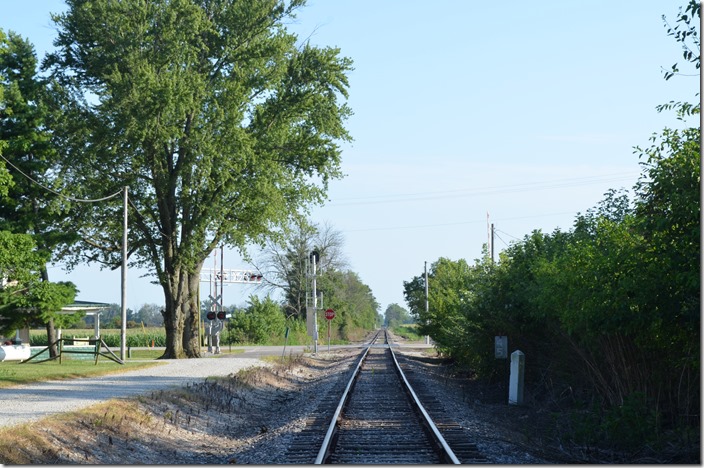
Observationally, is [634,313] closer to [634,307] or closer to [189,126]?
[634,307]

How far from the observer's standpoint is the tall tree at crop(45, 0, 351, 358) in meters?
39.6

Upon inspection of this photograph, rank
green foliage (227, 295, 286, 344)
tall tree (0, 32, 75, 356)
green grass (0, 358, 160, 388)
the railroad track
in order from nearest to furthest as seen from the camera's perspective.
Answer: the railroad track, green grass (0, 358, 160, 388), tall tree (0, 32, 75, 356), green foliage (227, 295, 286, 344)

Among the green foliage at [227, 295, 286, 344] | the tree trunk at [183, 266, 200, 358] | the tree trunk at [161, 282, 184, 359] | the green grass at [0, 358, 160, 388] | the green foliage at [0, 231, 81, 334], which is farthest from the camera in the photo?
the green foliage at [227, 295, 286, 344]

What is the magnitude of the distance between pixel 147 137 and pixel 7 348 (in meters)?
10.7

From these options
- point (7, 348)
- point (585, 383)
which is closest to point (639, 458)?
point (585, 383)

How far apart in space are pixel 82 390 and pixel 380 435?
1013 centimetres

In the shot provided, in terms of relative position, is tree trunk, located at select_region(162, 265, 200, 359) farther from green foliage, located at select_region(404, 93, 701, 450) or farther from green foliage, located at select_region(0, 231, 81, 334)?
green foliage, located at select_region(404, 93, 701, 450)

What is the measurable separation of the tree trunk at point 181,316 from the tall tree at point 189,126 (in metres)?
0.06

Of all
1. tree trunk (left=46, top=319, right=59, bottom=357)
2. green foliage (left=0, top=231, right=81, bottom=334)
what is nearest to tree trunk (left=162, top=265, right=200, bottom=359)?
tree trunk (left=46, top=319, right=59, bottom=357)

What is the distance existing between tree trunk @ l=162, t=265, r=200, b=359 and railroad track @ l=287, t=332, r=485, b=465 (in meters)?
22.9

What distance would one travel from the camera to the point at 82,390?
22.8 metres

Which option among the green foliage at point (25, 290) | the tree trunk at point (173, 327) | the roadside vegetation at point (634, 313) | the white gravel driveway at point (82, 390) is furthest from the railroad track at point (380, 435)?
the tree trunk at point (173, 327)

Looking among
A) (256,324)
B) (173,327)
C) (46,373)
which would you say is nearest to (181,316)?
(173,327)

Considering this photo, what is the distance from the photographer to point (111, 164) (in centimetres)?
4156
